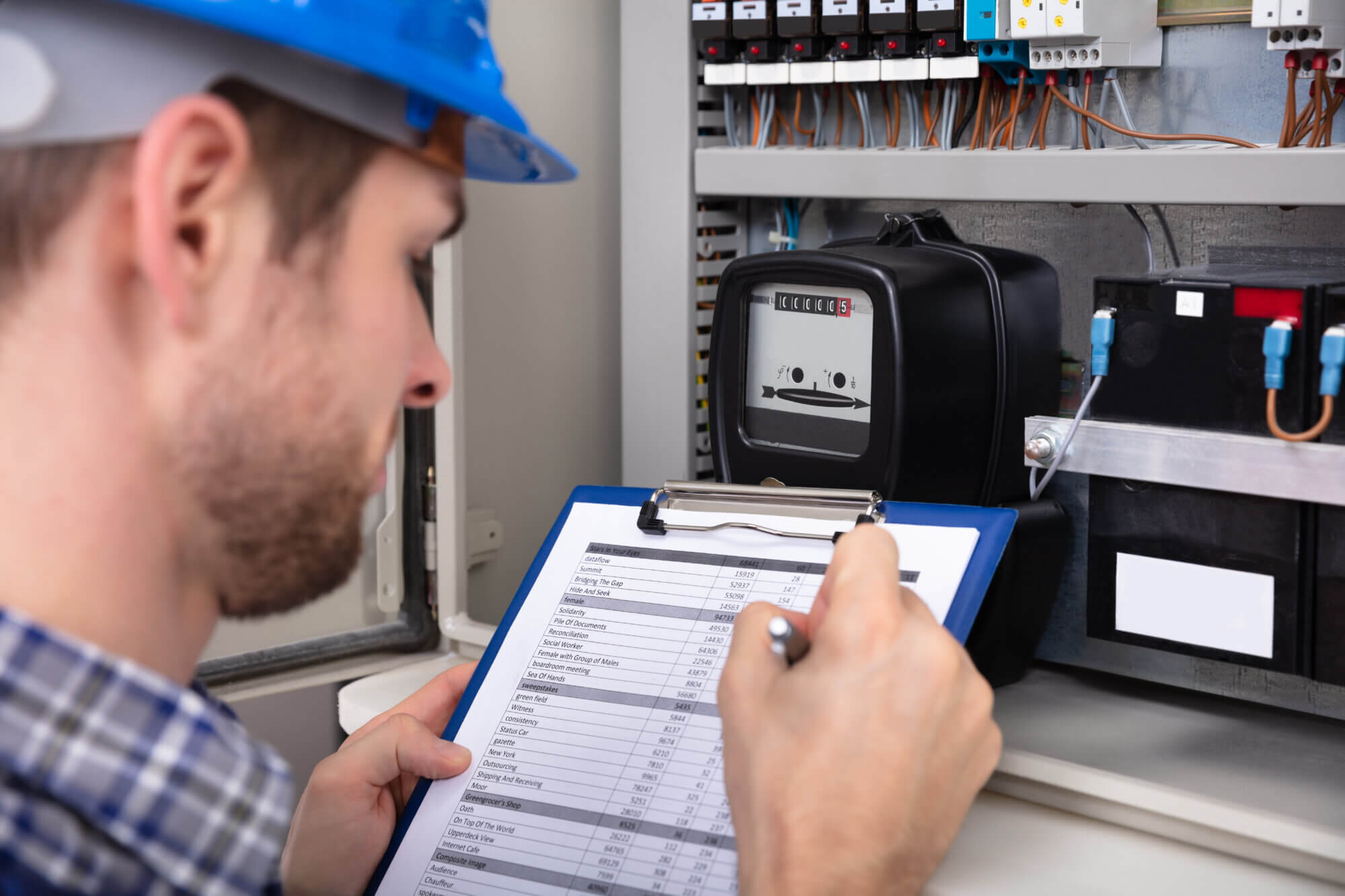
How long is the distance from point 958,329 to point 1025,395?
0.36ft

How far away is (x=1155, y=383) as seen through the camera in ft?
3.66

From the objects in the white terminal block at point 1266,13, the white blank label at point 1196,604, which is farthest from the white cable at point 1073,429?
the white terminal block at point 1266,13

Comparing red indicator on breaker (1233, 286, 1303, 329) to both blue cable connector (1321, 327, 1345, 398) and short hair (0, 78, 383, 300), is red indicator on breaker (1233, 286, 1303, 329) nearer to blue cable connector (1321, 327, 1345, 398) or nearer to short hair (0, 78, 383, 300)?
blue cable connector (1321, 327, 1345, 398)

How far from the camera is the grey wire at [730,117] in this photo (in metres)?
1.60

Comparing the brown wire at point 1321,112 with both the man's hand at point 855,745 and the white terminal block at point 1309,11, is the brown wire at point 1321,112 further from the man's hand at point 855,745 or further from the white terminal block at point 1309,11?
the man's hand at point 855,745

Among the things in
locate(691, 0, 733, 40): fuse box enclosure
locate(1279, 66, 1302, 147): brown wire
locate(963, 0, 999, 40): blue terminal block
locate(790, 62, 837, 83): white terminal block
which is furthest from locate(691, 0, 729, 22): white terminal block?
locate(1279, 66, 1302, 147): brown wire

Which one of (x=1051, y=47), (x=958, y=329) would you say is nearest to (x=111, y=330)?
(x=958, y=329)

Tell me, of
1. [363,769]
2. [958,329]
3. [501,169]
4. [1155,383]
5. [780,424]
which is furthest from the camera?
[780,424]

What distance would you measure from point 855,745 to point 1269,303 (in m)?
0.62

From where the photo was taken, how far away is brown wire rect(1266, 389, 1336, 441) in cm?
100

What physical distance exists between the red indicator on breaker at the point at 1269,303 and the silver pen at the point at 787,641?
0.57 meters

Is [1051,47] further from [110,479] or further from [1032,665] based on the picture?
[110,479]

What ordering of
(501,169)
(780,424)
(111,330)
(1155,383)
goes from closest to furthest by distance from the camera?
(111,330), (501,169), (1155,383), (780,424)

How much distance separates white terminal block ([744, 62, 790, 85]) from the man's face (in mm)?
901
